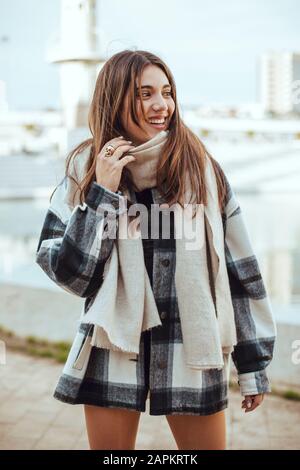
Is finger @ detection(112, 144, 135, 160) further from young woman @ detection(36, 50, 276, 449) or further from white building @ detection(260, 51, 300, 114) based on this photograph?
white building @ detection(260, 51, 300, 114)

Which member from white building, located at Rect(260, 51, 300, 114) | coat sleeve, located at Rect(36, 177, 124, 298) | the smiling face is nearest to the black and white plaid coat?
coat sleeve, located at Rect(36, 177, 124, 298)

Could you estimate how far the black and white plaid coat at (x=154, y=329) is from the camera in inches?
55.0

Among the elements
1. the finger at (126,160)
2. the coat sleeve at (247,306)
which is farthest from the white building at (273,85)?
the finger at (126,160)

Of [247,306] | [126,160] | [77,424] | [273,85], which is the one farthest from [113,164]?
[273,85]

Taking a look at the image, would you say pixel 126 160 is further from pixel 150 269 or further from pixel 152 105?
pixel 150 269

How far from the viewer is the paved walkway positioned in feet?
9.90

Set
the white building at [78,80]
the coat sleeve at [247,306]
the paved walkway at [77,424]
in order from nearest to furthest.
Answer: the coat sleeve at [247,306], the paved walkway at [77,424], the white building at [78,80]

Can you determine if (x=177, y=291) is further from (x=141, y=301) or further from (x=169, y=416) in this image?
(x=169, y=416)

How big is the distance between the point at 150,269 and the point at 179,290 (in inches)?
3.3

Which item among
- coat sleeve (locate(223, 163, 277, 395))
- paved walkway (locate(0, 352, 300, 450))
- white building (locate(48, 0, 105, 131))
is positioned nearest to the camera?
coat sleeve (locate(223, 163, 277, 395))

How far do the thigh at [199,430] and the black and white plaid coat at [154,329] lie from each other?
3 centimetres

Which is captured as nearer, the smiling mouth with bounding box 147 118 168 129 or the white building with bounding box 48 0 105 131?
the smiling mouth with bounding box 147 118 168 129

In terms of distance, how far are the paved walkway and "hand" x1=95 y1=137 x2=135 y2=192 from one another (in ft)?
6.10

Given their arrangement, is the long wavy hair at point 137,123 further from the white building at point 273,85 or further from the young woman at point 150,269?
the white building at point 273,85
